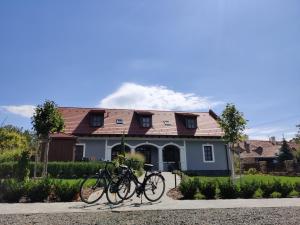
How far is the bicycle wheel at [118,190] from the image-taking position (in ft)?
28.6

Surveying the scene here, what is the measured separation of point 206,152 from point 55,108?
16.6 m

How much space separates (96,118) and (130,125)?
3367 millimetres

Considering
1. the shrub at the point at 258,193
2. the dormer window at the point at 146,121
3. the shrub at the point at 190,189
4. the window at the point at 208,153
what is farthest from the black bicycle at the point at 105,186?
the window at the point at 208,153

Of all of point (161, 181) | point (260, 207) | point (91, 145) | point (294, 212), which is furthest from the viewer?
point (91, 145)

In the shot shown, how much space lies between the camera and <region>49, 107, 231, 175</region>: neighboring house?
2558 cm

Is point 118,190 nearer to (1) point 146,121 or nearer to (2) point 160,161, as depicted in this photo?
(2) point 160,161

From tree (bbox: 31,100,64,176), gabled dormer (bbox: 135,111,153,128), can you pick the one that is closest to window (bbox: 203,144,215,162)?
gabled dormer (bbox: 135,111,153,128)

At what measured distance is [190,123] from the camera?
2917 centimetres

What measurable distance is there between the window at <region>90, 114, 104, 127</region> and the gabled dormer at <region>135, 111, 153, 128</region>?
3.72 meters

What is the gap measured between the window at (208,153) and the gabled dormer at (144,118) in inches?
233

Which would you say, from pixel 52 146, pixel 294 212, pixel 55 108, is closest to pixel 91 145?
pixel 52 146

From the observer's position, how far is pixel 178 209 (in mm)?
7270

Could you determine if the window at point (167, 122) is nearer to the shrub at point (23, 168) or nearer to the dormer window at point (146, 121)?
the dormer window at point (146, 121)

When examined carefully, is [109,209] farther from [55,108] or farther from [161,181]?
[55,108]
